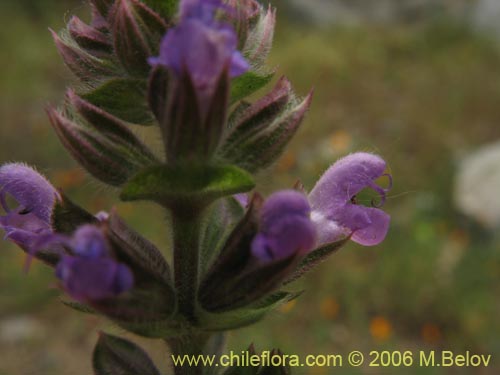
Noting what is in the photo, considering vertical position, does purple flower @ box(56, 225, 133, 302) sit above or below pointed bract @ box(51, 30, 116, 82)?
below

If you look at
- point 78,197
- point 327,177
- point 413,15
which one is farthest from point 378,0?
point 327,177

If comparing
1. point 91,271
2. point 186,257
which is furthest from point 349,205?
point 91,271

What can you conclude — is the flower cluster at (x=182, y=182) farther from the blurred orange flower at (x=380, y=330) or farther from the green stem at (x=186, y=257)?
the blurred orange flower at (x=380, y=330)

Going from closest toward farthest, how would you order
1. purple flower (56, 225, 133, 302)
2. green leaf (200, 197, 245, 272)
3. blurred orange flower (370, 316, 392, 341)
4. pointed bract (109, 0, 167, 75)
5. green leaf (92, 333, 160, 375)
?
purple flower (56, 225, 133, 302) < pointed bract (109, 0, 167, 75) < green leaf (92, 333, 160, 375) < green leaf (200, 197, 245, 272) < blurred orange flower (370, 316, 392, 341)

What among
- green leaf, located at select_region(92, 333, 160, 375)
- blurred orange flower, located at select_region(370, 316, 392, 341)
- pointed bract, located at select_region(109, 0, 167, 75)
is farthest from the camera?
blurred orange flower, located at select_region(370, 316, 392, 341)

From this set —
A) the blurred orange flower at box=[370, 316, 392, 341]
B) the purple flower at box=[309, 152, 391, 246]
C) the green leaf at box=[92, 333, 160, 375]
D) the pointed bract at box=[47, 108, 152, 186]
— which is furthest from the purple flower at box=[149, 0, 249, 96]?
the blurred orange flower at box=[370, 316, 392, 341]

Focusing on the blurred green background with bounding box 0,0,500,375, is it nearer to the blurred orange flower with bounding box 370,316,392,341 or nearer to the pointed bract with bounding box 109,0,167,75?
the blurred orange flower with bounding box 370,316,392,341

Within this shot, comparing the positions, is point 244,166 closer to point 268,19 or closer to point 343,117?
point 268,19
